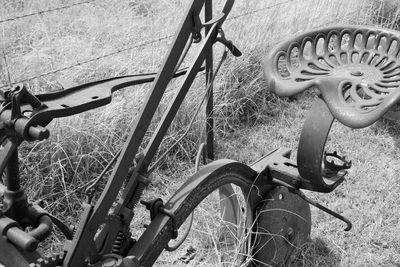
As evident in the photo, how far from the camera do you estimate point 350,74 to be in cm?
211

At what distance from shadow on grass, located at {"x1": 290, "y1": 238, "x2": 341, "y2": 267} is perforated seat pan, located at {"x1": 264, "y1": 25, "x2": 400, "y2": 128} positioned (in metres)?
0.84

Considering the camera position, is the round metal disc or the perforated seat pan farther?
the round metal disc

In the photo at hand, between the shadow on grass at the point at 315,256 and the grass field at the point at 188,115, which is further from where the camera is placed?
the grass field at the point at 188,115

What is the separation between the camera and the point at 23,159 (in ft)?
9.36

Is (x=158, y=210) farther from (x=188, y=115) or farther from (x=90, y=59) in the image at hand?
(x=90, y=59)

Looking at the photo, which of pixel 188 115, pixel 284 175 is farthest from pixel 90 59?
pixel 284 175

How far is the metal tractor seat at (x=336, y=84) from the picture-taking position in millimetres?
1880

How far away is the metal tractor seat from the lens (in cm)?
188

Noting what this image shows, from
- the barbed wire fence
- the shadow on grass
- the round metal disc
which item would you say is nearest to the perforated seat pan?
the round metal disc

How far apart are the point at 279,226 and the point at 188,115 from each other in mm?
1357

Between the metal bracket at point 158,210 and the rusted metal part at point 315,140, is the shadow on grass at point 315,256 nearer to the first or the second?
the rusted metal part at point 315,140

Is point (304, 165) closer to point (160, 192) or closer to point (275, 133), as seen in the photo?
point (160, 192)

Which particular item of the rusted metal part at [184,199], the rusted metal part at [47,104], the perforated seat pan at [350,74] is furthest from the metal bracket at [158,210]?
the perforated seat pan at [350,74]

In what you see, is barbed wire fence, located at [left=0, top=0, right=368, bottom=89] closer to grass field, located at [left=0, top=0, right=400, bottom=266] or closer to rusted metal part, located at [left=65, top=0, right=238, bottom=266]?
Answer: grass field, located at [left=0, top=0, right=400, bottom=266]
